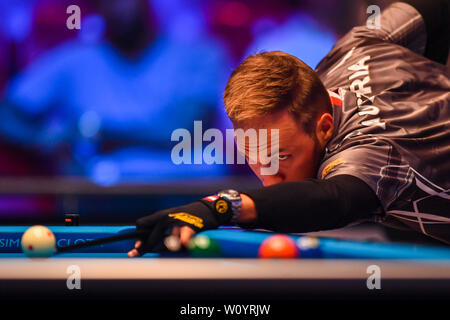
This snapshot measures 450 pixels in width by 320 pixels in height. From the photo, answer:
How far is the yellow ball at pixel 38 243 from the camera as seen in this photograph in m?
1.46

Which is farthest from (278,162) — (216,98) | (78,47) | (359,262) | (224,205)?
(78,47)

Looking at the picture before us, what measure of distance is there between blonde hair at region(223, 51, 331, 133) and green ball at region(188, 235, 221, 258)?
19.1 inches

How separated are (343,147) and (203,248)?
64cm

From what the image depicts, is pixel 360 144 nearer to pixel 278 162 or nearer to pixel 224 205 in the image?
pixel 278 162

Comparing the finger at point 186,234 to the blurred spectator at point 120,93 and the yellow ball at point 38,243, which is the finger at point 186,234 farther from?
the blurred spectator at point 120,93

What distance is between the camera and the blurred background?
6.48m

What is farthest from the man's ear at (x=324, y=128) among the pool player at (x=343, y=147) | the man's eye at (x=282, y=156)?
the man's eye at (x=282, y=156)

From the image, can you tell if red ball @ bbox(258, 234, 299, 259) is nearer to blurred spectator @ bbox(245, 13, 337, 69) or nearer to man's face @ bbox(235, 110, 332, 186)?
man's face @ bbox(235, 110, 332, 186)

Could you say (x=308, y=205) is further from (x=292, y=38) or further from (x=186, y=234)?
(x=292, y=38)

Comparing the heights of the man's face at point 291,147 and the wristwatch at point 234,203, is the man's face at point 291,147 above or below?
above

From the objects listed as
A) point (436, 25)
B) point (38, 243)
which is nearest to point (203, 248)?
point (38, 243)

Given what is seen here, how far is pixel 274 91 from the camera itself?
201cm

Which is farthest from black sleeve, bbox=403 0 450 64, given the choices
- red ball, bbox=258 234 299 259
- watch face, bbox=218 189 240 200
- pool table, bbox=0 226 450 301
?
pool table, bbox=0 226 450 301

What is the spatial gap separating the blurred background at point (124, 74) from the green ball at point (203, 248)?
455 cm
